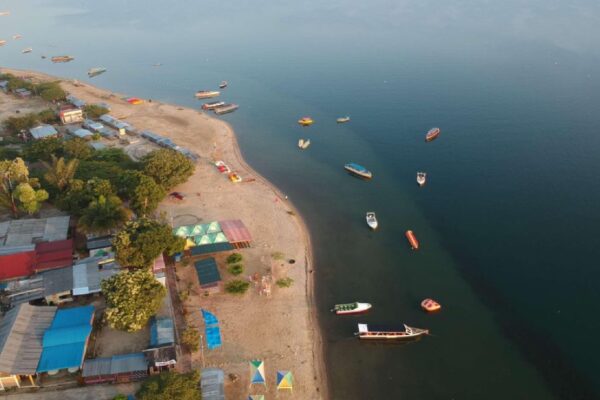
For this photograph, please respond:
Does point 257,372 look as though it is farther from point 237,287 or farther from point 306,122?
point 306,122

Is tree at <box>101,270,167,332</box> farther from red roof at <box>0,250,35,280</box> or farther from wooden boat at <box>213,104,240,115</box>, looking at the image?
wooden boat at <box>213,104,240,115</box>

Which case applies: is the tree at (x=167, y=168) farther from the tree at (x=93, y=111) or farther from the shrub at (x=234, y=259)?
the tree at (x=93, y=111)

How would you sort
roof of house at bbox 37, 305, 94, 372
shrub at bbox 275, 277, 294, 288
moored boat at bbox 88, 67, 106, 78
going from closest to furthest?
1. roof of house at bbox 37, 305, 94, 372
2. shrub at bbox 275, 277, 294, 288
3. moored boat at bbox 88, 67, 106, 78

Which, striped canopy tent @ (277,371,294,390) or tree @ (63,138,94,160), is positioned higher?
tree @ (63,138,94,160)

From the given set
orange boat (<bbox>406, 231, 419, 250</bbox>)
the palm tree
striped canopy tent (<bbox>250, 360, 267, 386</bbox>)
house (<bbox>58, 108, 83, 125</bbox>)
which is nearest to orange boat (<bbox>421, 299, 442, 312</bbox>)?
orange boat (<bbox>406, 231, 419, 250</bbox>)

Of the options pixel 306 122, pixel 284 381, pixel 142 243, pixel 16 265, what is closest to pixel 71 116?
pixel 306 122

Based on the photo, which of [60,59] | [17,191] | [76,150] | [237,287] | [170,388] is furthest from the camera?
[60,59]
